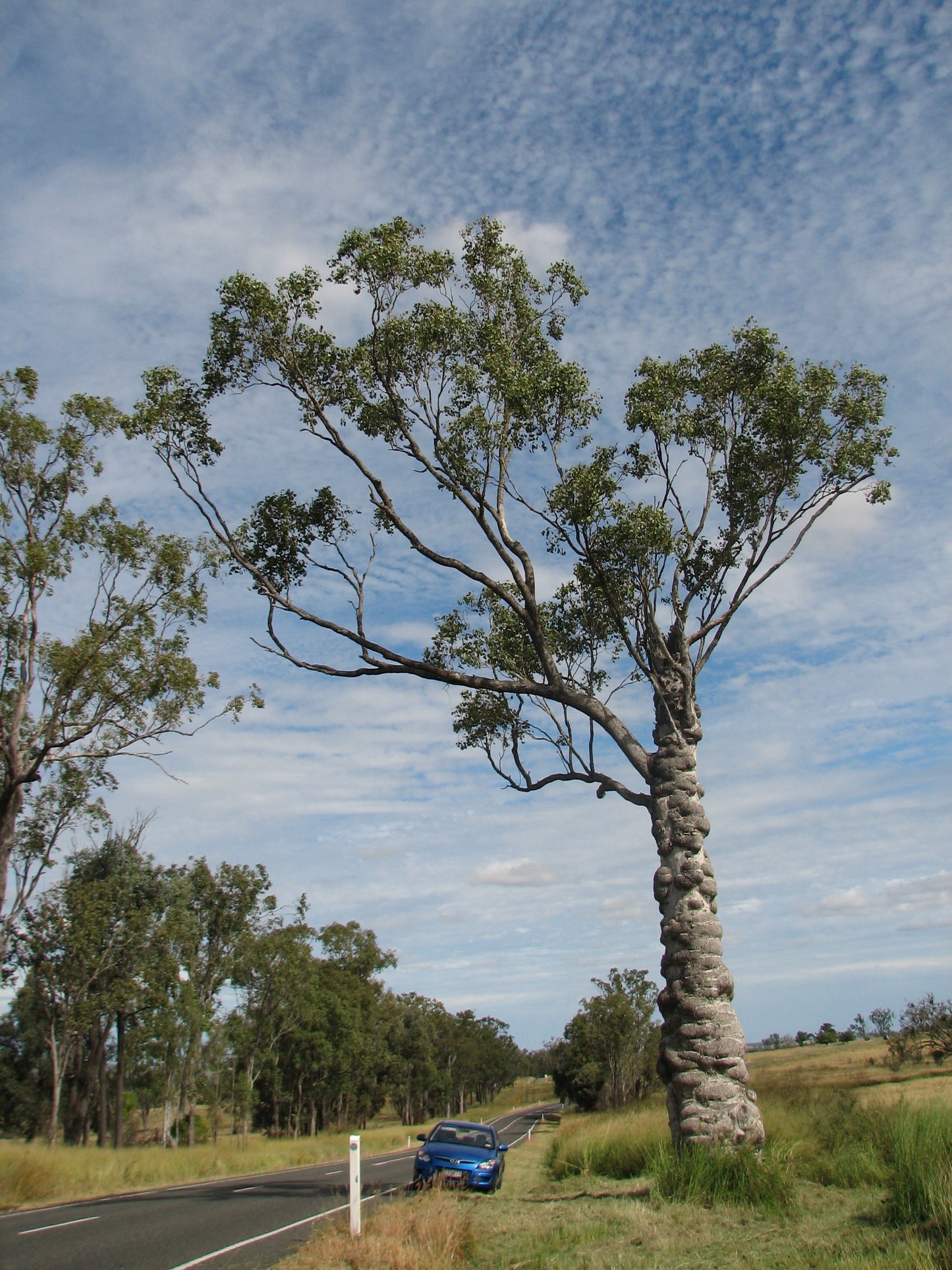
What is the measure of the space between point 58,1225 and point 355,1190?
6711 millimetres

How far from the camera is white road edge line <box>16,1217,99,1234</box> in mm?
12873

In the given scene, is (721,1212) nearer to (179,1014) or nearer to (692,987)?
(692,987)

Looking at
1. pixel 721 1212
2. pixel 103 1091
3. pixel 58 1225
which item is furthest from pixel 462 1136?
pixel 103 1091

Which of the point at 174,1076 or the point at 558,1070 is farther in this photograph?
the point at 558,1070

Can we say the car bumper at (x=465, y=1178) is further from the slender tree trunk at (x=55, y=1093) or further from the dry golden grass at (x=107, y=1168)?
the slender tree trunk at (x=55, y=1093)

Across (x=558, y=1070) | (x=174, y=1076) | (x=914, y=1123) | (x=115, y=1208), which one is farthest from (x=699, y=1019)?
(x=558, y=1070)

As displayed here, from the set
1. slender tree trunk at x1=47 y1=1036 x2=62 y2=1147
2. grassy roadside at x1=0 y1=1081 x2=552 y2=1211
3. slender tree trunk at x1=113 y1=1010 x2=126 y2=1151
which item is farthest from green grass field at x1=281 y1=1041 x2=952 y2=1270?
slender tree trunk at x1=113 y1=1010 x2=126 y2=1151

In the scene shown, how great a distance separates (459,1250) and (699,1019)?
5.33 meters

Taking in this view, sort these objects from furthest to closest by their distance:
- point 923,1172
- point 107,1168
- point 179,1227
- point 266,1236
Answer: point 107,1168 → point 179,1227 → point 266,1236 → point 923,1172

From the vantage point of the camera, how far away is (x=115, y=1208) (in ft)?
53.1

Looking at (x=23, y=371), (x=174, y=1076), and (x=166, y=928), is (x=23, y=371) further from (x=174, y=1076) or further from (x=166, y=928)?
(x=174, y=1076)

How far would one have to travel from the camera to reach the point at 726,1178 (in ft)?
34.7

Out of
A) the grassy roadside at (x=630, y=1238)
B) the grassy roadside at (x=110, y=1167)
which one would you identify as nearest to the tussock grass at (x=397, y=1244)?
the grassy roadside at (x=630, y=1238)

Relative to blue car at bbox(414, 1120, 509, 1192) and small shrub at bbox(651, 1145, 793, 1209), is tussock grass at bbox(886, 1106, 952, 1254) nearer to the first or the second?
small shrub at bbox(651, 1145, 793, 1209)
